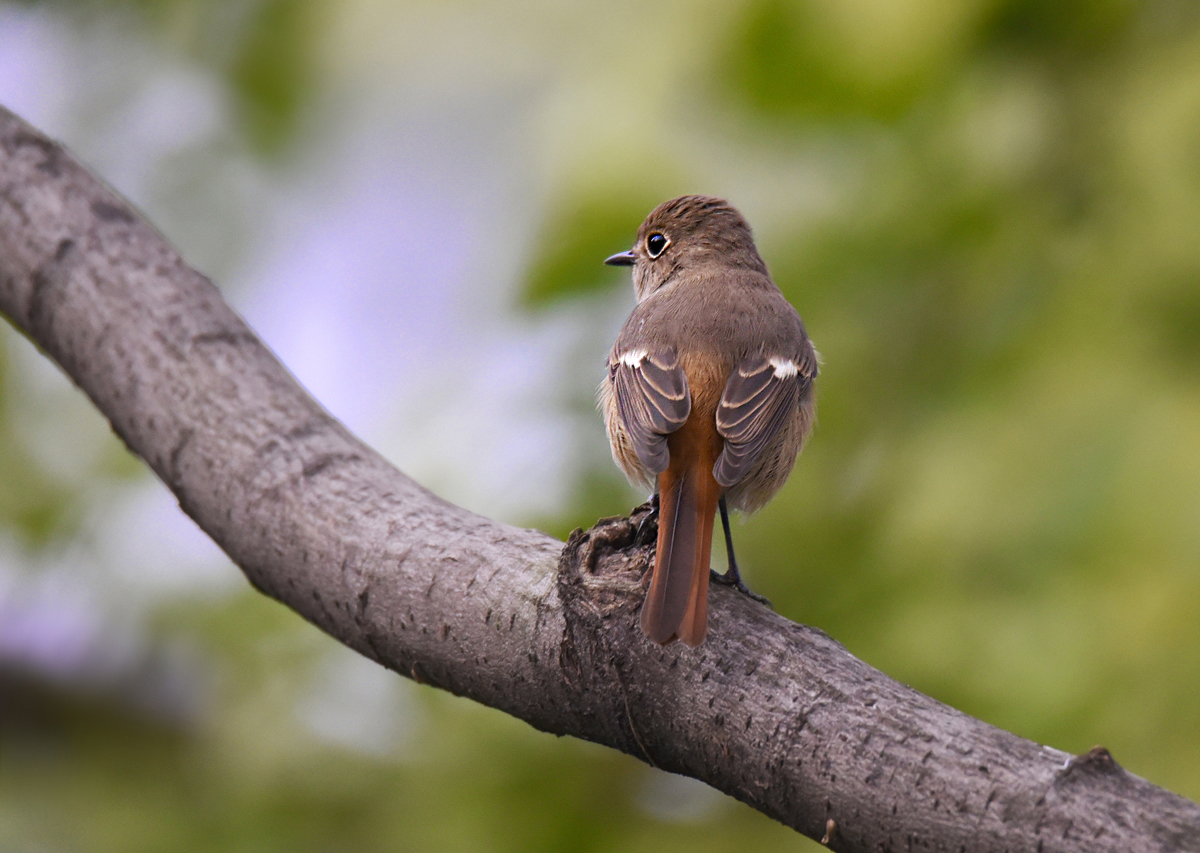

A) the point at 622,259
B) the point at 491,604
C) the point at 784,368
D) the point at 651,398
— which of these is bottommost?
the point at 491,604

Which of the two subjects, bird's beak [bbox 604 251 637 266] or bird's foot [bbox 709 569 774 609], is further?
bird's beak [bbox 604 251 637 266]

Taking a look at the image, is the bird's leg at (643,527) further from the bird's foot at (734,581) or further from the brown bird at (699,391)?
the bird's foot at (734,581)

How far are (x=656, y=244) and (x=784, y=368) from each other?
110cm

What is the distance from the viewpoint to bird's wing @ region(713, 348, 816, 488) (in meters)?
2.57

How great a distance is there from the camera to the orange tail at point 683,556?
6.26 ft

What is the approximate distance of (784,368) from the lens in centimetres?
306

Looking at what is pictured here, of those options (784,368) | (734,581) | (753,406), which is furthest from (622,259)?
(734,581)

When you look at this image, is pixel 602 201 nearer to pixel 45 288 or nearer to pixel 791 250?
pixel 791 250

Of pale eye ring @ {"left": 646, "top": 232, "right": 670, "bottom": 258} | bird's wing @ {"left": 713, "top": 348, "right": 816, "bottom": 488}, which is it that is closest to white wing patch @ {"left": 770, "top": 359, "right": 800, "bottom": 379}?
bird's wing @ {"left": 713, "top": 348, "right": 816, "bottom": 488}

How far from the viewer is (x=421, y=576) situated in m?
2.27

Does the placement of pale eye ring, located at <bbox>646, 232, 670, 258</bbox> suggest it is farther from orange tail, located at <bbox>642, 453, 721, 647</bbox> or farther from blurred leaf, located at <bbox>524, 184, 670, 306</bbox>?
orange tail, located at <bbox>642, 453, 721, 647</bbox>

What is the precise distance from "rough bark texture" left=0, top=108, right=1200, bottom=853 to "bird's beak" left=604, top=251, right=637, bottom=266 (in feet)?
4.28

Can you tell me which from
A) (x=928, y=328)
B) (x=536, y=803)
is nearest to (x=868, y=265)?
(x=928, y=328)

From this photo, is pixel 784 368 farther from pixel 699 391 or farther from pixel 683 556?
pixel 683 556
